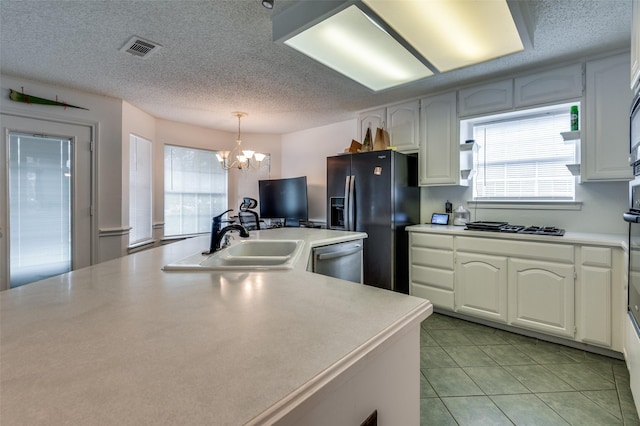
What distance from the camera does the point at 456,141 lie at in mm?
3014

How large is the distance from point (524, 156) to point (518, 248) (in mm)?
1058

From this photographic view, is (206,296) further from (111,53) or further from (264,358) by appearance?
(111,53)

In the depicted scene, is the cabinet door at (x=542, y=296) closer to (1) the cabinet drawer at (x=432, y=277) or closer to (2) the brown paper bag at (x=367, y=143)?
(1) the cabinet drawer at (x=432, y=277)

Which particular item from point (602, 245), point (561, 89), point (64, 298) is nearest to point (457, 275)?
point (602, 245)

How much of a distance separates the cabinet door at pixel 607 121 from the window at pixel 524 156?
0.73 ft

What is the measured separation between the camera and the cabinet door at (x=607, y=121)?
222 cm

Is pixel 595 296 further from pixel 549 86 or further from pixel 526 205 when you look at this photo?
pixel 549 86

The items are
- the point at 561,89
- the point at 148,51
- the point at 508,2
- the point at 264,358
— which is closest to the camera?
the point at 264,358

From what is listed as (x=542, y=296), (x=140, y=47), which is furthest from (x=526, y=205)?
(x=140, y=47)

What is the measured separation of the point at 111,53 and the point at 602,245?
13.4 ft

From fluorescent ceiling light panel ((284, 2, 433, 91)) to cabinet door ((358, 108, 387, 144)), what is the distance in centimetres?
107

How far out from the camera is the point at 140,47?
2246 millimetres

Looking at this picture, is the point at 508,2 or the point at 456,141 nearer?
the point at 508,2

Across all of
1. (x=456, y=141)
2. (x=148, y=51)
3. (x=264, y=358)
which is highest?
(x=148, y=51)
